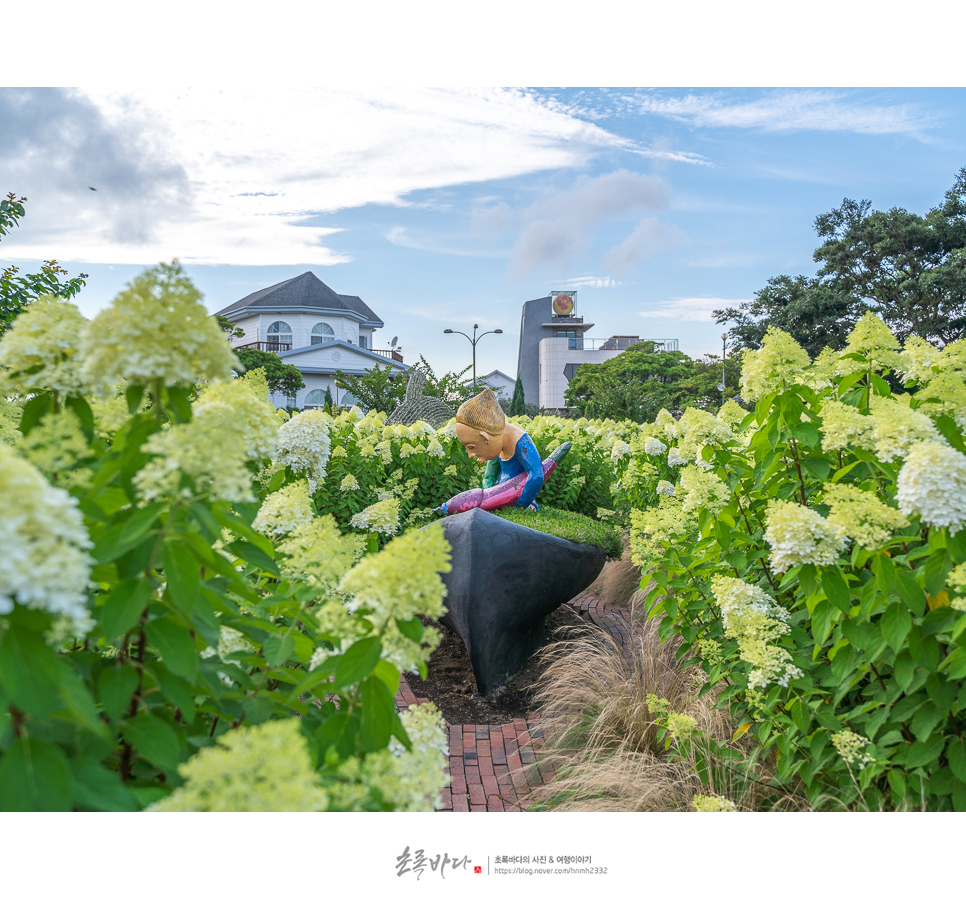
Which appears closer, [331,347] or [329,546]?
[329,546]

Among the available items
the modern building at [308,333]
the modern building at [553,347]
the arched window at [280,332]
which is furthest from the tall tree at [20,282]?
the modern building at [553,347]

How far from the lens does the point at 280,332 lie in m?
35.1

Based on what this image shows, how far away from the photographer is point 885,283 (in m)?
19.1

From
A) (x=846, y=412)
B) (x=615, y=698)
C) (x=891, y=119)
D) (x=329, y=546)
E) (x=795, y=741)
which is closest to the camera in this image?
(x=329, y=546)

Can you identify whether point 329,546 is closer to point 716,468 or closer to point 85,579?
point 85,579

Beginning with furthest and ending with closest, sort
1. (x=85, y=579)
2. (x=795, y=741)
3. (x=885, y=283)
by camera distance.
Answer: (x=885, y=283) → (x=795, y=741) → (x=85, y=579)

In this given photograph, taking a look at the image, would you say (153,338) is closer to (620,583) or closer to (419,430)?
(620,583)

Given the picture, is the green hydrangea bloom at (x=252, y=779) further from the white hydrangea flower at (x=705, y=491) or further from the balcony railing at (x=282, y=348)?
the balcony railing at (x=282, y=348)

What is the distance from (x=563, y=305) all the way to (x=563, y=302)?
42cm

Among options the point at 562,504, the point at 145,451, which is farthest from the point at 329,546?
the point at 562,504

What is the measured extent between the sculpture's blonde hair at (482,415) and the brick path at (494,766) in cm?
210

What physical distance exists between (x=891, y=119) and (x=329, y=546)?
8.45 feet

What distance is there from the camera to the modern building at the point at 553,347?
5738cm

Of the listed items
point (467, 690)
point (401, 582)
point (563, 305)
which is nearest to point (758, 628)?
point (401, 582)
